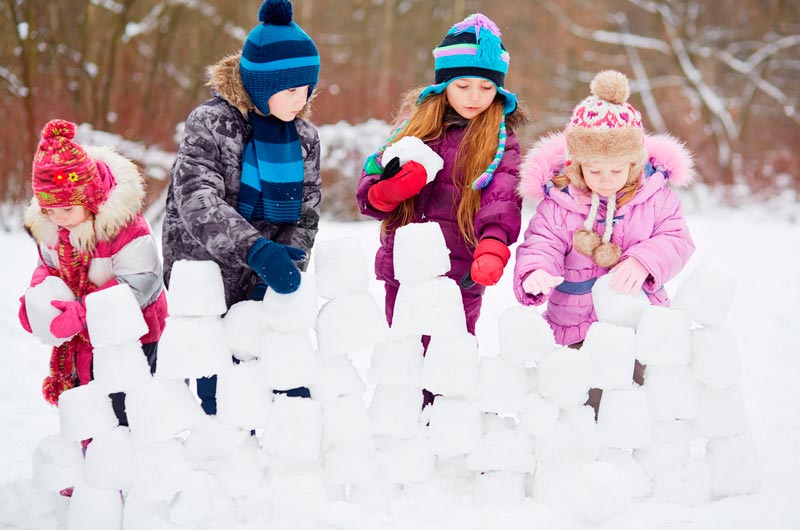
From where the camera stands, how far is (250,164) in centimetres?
202

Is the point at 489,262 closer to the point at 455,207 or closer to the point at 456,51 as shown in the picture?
the point at 455,207

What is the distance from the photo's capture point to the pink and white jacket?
6.64ft

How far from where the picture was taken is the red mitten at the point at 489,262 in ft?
6.20

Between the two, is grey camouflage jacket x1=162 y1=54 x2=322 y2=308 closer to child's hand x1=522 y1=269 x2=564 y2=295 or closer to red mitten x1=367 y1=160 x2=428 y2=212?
red mitten x1=367 y1=160 x2=428 y2=212

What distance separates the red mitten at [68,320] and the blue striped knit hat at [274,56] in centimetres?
83

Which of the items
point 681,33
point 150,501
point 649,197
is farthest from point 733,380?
point 681,33

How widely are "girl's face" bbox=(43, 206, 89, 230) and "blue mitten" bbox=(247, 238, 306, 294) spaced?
2.00 feet

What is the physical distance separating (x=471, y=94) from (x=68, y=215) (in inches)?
52.2

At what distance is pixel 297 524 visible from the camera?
6.16ft

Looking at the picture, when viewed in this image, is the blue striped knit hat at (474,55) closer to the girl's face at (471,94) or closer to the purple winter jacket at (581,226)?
the girl's face at (471,94)

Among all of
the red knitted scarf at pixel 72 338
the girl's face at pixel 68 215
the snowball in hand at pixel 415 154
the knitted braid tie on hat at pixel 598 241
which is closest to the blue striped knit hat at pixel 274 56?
the snowball in hand at pixel 415 154

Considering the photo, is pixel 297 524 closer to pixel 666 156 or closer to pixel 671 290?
pixel 666 156

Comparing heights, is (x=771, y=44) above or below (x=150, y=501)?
above

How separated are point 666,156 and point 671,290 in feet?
10.3
